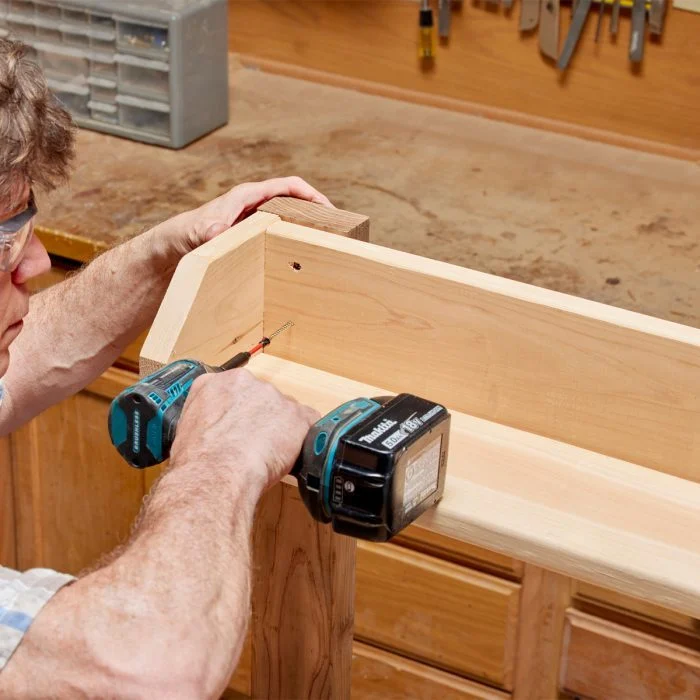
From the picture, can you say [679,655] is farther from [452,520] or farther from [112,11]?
[112,11]

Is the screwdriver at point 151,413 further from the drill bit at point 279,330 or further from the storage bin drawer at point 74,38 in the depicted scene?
the storage bin drawer at point 74,38

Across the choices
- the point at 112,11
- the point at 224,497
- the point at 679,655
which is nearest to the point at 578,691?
the point at 679,655

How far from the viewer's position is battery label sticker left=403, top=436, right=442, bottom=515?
1065 mm

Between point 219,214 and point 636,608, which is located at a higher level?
point 219,214

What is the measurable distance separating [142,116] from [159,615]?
140 cm

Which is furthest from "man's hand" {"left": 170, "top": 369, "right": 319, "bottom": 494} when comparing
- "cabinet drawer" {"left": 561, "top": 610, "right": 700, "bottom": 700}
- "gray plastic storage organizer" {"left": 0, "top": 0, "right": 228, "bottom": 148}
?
"gray plastic storage organizer" {"left": 0, "top": 0, "right": 228, "bottom": 148}

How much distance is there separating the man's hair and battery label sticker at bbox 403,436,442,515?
506mm

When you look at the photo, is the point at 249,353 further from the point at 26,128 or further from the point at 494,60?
the point at 494,60

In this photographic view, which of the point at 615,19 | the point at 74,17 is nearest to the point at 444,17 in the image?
the point at 615,19

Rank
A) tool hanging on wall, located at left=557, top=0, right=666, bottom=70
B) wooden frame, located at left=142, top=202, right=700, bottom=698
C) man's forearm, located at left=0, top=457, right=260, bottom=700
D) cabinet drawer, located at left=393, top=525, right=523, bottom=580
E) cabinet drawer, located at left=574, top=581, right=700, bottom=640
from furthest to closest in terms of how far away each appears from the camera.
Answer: tool hanging on wall, located at left=557, top=0, right=666, bottom=70 → cabinet drawer, located at left=393, top=525, right=523, bottom=580 → cabinet drawer, located at left=574, top=581, right=700, bottom=640 → wooden frame, located at left=142, top=202, right=700, bottom=698 → man's forearm, located at left=0, top=457, right=260, bottom=700

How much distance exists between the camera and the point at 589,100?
2.25 metres

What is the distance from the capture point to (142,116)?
2.23 metres

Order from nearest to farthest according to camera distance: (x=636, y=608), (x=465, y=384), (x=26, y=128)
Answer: (x=26, y=128) < (x=465, y=384) < (x=636, y=608)

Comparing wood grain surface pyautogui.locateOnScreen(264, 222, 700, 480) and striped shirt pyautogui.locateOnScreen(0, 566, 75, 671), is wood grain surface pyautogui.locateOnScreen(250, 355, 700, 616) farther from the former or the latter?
striped shirt pyautogui.locateOnScreen(0, 566, 75, 671)
